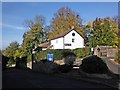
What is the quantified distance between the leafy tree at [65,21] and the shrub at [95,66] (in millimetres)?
49254

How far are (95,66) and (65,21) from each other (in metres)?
51.4

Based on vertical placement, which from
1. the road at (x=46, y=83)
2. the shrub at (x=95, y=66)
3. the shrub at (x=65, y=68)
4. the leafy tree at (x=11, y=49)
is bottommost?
the road at (x=46, y=83)

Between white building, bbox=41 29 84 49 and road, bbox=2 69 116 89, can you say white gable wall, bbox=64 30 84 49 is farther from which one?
road, bbox=2 69 116 89

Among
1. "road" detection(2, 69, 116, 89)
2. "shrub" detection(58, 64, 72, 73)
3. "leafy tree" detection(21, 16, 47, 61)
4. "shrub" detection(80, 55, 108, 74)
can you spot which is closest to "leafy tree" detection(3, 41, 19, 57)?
"leafy tree" detection(21, 16, 47, 61)

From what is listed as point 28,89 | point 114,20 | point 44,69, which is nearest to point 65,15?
point 114,20

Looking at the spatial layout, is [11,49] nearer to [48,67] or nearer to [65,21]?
[65,21]

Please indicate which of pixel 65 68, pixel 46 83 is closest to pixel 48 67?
pixel 65 68

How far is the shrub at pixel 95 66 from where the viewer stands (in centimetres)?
2841

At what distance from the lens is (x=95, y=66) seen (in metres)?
28.7

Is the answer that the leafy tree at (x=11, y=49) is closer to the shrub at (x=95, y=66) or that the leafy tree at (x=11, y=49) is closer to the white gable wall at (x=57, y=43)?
the white gable wall at (x=57, y=43)

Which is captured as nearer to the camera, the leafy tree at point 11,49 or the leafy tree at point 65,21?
the leafy tree at point 65,21

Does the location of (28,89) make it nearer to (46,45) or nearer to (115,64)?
(115,64)

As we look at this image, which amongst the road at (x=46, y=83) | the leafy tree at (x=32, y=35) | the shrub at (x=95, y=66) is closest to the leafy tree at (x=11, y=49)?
the leafy tree at (x=32, y=35)

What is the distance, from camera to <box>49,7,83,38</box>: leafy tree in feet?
260
